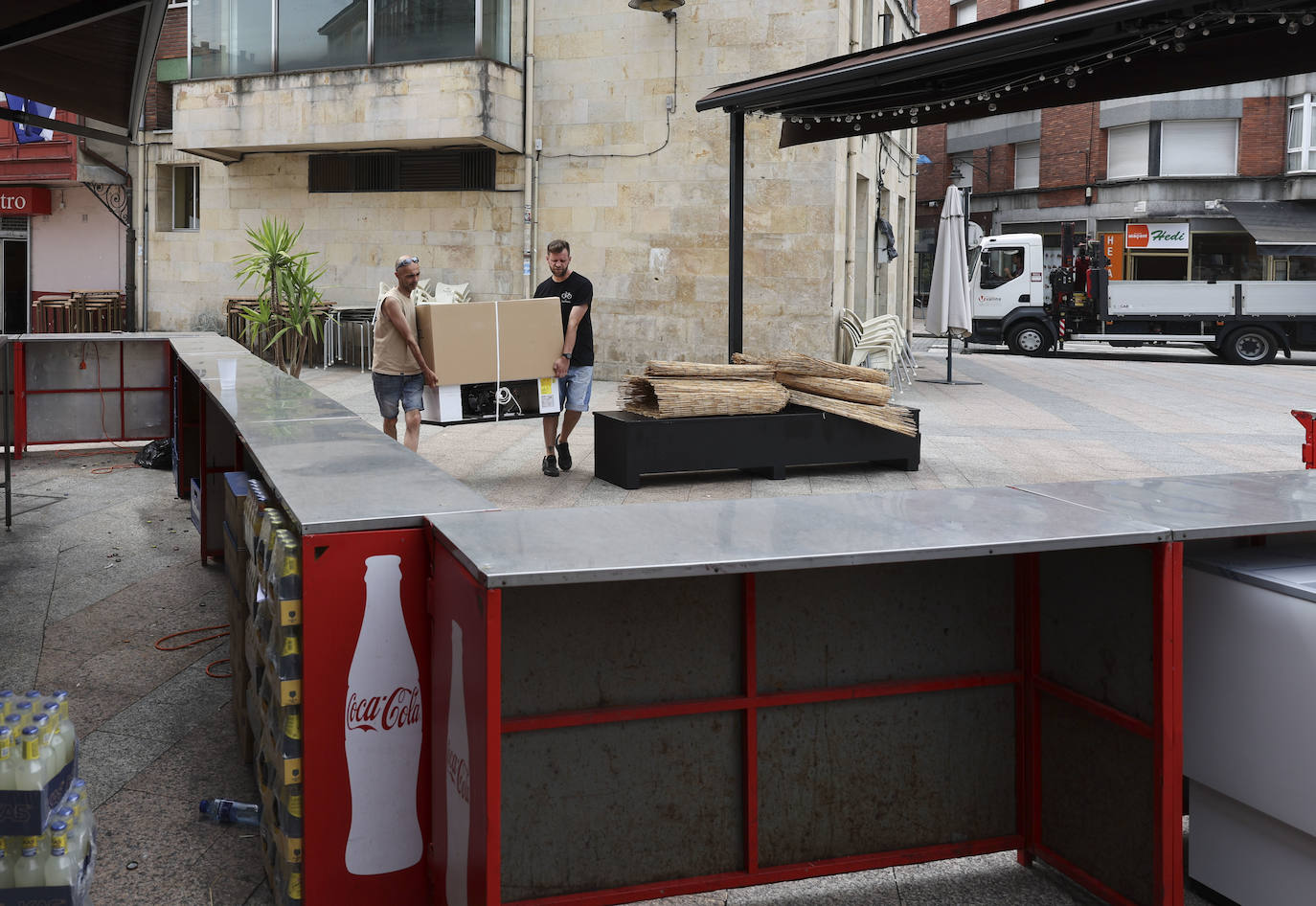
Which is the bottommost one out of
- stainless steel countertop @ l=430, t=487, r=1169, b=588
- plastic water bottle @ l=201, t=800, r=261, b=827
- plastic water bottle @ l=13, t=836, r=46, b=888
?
plastic water bottle @ l=201, t=800, r=261, b=827

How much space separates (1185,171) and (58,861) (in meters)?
39.2

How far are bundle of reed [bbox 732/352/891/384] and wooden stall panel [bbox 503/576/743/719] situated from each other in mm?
7153

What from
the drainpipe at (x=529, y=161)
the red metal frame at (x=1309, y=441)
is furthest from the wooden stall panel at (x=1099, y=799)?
the drainpipe at (x=529, y=161)

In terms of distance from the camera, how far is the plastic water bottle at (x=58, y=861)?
2.45m

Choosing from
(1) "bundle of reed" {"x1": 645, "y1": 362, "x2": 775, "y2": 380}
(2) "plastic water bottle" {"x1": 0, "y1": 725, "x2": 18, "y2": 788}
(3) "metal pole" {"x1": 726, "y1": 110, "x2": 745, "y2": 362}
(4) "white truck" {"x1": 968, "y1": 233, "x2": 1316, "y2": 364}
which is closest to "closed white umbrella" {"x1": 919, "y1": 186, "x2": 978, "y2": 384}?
(3) "metal pole" {"x1": 726, "y1": 110, "x2": 745, "y2": 362}

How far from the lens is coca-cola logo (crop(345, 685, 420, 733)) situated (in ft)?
10.0

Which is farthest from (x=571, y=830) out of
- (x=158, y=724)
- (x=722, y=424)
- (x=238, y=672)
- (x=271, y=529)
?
(x=722, y=424)

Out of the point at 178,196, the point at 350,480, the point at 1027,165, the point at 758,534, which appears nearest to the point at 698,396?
the point at 350,480

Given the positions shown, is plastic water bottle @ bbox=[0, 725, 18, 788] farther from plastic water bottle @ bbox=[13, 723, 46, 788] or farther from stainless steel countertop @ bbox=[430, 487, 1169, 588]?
stainless steel countertop @ bbox=[430, 487, 1169, 588]

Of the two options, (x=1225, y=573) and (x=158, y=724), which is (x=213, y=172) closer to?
(x=158, y=724)

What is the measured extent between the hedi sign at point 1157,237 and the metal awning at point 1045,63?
2815 cm

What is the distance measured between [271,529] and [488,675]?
1102 mm

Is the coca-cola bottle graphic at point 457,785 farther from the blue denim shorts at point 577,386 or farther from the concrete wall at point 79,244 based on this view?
the concrete wall at point 79,244

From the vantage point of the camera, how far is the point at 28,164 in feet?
81.5
